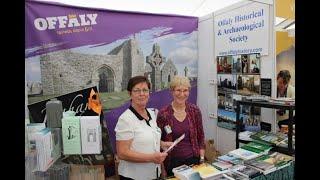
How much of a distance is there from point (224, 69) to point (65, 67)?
5.98 feet

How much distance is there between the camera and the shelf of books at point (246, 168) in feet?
6.68

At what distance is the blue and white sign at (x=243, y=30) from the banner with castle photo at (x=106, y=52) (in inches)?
23.6

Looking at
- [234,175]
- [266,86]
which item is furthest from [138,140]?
[266,86]

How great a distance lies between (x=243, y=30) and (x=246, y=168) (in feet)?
5.32

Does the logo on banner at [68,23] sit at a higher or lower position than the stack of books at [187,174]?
higher

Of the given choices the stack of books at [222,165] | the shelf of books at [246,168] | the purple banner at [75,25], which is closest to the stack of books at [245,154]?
the shelf of books at [246,168]

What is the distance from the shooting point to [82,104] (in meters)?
3.49

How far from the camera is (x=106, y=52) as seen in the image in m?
3.65

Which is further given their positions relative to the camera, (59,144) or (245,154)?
(59,144)

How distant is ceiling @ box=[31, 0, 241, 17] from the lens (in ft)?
11.9

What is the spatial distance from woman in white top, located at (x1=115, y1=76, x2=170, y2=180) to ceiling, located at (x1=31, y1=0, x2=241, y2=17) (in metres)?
1.53

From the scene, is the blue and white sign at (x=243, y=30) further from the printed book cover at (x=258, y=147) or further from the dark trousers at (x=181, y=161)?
the dark trousers at (x=181, y=161)

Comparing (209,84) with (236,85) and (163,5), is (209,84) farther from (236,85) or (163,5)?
(163,5)
